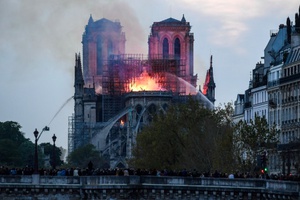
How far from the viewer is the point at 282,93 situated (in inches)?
6211

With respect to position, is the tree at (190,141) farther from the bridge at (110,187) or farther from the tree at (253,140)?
the bridge at (110,187)

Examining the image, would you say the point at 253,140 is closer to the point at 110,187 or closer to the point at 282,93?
the point at 282,93

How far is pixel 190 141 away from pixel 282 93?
15174 millimetres

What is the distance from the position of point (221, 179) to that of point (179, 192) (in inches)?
118

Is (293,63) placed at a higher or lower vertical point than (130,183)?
higher

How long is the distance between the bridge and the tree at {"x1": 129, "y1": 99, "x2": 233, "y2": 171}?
81.3 ft

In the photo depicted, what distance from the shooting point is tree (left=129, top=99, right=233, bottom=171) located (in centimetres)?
13938

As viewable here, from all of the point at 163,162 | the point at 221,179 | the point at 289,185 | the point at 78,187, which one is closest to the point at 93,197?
the point at 78,187

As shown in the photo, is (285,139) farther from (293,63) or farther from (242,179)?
(242,179)

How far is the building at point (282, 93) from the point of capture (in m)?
150

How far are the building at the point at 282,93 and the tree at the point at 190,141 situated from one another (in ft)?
16.3

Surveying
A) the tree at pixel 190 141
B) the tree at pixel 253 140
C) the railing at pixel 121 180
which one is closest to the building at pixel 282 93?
the tree at pixel 253 140

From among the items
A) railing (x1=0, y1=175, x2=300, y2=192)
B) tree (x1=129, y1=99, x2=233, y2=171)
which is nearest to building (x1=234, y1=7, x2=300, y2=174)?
tree (x1=129, y1=99, x2=233, y2=171)

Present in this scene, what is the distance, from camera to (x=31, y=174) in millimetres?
110750
